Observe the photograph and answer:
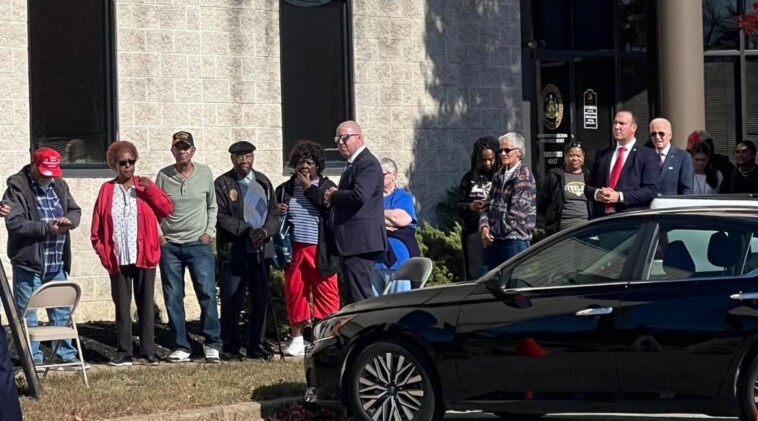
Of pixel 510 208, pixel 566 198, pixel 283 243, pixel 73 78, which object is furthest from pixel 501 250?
pixel 73 78

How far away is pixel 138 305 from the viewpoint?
1337 cm

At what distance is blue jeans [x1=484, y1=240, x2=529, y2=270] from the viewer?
42.1 ft

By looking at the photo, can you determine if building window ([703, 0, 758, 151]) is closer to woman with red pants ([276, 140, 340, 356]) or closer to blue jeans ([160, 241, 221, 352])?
woman with red pants ([276, 140, 340, 356])

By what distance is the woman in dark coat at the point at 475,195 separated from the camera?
1480cm

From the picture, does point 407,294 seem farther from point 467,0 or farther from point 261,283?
point 467,0

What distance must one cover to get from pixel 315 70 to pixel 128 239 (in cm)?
527

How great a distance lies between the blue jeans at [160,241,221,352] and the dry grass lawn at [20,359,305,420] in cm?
38

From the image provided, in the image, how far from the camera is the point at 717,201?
1002cm

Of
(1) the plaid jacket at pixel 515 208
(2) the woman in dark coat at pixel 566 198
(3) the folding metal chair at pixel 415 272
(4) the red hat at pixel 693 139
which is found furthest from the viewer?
(4) the red hat at pixel 693 139

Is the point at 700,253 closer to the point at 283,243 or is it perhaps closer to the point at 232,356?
the point at 283,243

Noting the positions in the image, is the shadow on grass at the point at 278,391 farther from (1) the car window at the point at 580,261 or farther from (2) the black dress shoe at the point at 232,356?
(1) the car window at the point at 580,261

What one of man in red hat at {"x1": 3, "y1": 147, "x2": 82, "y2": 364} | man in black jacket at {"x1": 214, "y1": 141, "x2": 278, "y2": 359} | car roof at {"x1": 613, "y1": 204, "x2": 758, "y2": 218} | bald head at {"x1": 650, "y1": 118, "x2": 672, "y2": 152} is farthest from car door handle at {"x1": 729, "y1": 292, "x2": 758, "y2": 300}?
man in red hat at {"x1": 3, "y1": 147, "x2": 82, "y2": 364}

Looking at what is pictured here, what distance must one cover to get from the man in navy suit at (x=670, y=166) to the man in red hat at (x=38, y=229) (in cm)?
502

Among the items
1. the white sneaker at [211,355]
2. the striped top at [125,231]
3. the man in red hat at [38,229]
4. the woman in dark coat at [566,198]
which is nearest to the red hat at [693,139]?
the woman in dark coat at [566,198]
